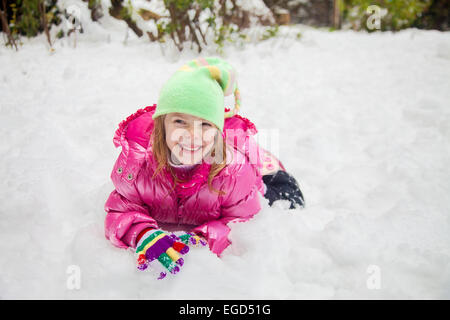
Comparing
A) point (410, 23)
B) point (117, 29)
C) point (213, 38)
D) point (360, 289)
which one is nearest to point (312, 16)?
point (410, 23)

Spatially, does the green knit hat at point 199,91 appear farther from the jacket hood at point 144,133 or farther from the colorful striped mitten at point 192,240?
the colorful striped mitten at point 192,240

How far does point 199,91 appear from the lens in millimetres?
1279

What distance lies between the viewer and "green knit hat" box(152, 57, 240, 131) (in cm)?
127

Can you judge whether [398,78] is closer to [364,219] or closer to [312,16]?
[364,219]

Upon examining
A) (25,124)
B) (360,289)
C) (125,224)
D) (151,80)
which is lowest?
(360,289)

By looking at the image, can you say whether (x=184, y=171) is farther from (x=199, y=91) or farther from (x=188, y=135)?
(x=199, y=91)

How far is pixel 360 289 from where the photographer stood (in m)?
1.29

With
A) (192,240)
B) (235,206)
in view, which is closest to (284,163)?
(235,206)

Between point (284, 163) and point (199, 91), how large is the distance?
1.38m

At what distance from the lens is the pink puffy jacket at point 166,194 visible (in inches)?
57.4

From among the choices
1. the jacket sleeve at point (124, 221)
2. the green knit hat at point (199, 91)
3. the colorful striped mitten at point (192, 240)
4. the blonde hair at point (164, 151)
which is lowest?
the colorful striped mitten at point (192, 240)

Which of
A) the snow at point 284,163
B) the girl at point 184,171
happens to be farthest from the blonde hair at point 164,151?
the snow at point 284,163

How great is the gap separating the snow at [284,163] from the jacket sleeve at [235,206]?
60 mm

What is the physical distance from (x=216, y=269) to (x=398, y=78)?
3368 mm
